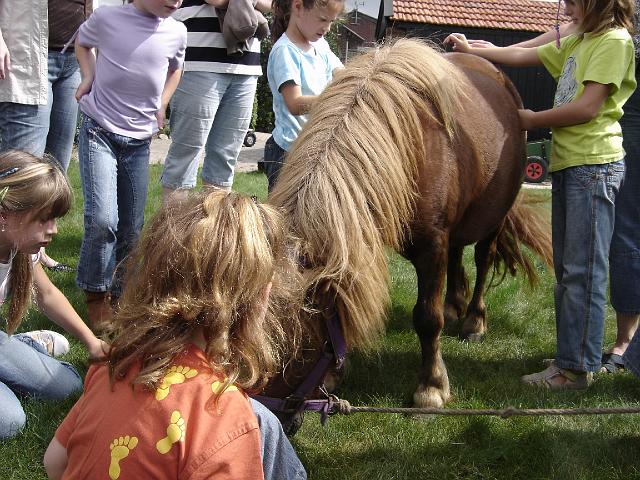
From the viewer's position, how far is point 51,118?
3.97 m

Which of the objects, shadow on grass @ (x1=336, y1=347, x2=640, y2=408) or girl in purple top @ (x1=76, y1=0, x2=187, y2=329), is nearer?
shadow on grass @ (x1=336, y1=347, x2=640, y2=408)

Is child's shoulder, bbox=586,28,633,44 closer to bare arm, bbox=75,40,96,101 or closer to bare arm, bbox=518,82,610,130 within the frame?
bare arm, bbox=518,82,610,130

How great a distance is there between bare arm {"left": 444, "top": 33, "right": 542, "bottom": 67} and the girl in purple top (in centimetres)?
150

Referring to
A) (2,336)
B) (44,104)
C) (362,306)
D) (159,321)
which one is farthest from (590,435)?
(44,104)

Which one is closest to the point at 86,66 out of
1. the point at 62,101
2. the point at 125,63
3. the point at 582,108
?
the point at 125,63

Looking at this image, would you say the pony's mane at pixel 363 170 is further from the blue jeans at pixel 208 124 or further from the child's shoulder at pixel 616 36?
the blue jeans at pixel 208 124

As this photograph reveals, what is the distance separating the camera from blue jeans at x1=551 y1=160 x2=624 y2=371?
316cm

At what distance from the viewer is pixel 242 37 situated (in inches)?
152

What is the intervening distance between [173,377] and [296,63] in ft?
7.46

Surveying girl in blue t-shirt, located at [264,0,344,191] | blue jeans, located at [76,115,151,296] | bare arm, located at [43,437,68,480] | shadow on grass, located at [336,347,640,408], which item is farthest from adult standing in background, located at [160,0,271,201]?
bare arm, located at [43,437,68,480]

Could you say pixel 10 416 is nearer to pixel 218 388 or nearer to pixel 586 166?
pixel 218 388

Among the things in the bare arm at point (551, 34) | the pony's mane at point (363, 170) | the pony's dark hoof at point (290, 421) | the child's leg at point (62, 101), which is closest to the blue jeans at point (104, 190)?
the child's leg at point (62, 101)

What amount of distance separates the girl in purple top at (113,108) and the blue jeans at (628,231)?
2.22m

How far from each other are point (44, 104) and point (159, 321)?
2.31 m
